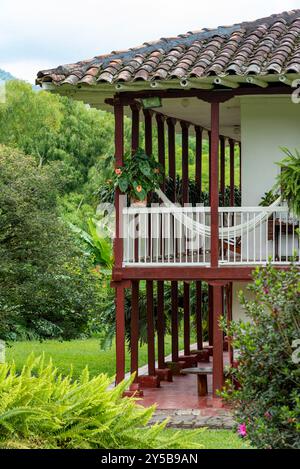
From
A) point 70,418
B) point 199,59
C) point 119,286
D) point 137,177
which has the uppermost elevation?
point 199,59

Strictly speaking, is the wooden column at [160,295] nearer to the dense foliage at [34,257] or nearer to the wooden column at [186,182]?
the wooden column at [186,182]

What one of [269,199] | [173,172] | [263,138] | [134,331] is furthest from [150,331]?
[263,138]

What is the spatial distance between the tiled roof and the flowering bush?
7398mm

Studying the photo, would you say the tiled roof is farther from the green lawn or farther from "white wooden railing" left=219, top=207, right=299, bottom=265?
the green lawn

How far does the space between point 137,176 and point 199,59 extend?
1892mm

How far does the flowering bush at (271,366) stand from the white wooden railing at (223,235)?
7.56 meters

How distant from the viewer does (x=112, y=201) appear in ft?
59.6

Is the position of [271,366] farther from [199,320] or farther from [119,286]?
[199,320]

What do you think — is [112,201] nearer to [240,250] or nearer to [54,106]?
[240,250]

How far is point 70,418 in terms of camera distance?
7438 millimetres

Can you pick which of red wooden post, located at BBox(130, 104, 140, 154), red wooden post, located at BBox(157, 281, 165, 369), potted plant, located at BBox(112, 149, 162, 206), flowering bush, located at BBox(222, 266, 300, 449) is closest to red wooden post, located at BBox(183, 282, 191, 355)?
red wooden post, located at BBox(157, 281, 165, 369)

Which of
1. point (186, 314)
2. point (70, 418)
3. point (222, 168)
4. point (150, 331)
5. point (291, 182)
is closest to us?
point (70, 418)
